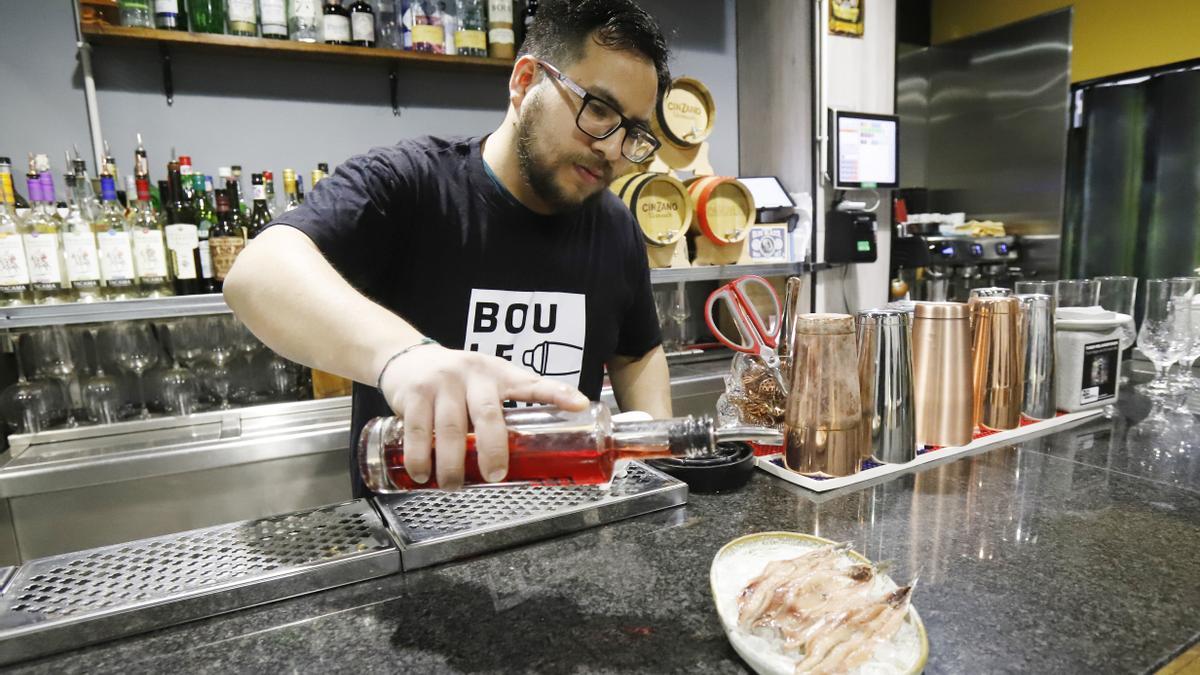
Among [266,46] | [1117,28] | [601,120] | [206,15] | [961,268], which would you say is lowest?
[961,268]

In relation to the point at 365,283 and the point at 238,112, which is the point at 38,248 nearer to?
the point at 238,112

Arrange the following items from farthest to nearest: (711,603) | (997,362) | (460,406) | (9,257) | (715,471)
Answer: (9,257)
(997,362)
(715,471)
(711,603)
(460,406)

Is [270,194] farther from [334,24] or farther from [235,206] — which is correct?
[334,24]

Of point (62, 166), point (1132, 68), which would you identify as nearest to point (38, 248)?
point (62, 166)

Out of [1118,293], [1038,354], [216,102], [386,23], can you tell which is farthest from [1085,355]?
[216,102]

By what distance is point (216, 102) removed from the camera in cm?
226

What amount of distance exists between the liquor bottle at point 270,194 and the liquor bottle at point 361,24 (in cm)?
Answer: 54

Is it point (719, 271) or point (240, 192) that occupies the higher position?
point (240, 192)

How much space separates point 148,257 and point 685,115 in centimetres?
197

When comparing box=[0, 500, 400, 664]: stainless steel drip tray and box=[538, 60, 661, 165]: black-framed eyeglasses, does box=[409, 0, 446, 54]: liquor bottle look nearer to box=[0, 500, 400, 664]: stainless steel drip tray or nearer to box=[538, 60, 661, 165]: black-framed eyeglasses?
box=[538, 60, 661, 165]: black-framed eyeglasses

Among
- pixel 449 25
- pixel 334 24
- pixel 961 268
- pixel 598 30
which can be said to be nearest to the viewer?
pixel 598 30

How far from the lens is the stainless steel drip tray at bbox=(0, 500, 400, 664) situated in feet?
2.23

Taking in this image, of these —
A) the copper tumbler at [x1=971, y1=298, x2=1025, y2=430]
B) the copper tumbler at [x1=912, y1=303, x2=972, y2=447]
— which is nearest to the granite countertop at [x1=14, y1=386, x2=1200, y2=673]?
the copper tumbler at [x1=912, y1=303, x2=972, y2=447]

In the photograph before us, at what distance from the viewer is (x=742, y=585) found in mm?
701
